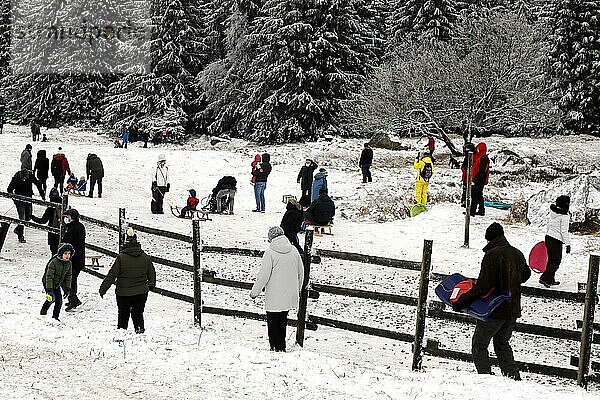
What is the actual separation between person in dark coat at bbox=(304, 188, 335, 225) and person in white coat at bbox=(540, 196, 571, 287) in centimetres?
618

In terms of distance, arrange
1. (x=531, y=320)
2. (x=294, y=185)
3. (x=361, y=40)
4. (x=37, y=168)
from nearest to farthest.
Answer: (x=531, y=320) → (x=37, y=168) → (x=294, y=185) → (x=361, y=40)

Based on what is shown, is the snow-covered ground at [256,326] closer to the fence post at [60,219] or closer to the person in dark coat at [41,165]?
the fence post at [60,219]

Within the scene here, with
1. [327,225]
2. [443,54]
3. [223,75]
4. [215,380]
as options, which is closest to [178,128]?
[223,75]

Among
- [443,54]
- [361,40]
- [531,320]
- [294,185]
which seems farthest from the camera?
[361,40]

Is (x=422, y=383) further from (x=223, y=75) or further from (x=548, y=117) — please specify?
(x=223, y=75)

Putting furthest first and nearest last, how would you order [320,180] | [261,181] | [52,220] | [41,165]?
[41,165] → [261,181] → [320,180] → [52,220]

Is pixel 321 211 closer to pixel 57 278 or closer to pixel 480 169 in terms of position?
pixel 480 169

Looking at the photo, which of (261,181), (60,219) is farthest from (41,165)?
(60,219)

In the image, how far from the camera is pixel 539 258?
A: 13.4 metres

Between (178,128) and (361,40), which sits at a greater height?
(361,40)

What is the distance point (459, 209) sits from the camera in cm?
1930

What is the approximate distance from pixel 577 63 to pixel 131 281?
45.1 meters

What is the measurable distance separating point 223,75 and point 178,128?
4.80 m

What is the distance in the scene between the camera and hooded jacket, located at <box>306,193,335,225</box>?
17875 mm
